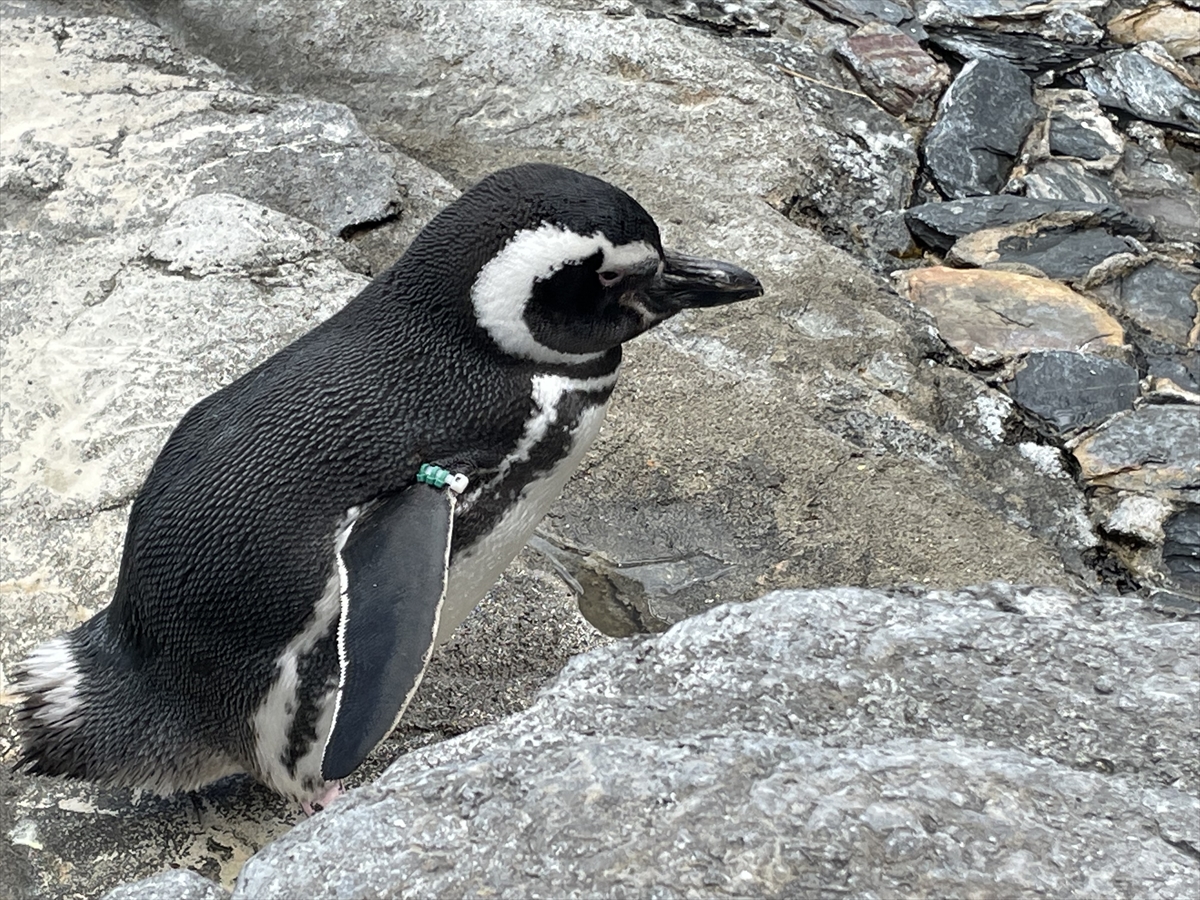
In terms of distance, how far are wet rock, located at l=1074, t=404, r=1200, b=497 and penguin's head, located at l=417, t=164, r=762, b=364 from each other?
45.5 inches

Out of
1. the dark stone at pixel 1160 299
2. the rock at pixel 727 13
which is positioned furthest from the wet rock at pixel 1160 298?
the rock at pixel 727 13

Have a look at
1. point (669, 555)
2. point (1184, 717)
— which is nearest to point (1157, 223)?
point (669, 555)

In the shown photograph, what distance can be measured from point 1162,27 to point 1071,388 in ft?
5.93

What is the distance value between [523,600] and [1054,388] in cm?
131

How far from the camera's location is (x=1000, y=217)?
3.30 meters

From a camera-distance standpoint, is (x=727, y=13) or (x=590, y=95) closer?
(x=590, y=95)

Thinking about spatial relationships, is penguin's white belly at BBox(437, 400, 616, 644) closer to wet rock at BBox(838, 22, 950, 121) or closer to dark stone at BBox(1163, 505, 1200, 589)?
dark stone at BBox(1163, 505, 1200, 589)

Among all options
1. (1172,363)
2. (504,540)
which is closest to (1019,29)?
(1172,363)

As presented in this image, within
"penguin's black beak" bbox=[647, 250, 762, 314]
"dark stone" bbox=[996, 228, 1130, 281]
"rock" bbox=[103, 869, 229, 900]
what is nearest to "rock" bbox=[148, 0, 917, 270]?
"dark stone" bbox=[996, 228, 1130, 281]

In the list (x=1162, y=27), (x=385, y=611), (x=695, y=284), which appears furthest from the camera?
(x=1162, y=27)

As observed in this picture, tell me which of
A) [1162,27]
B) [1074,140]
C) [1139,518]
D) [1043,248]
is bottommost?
[1139,518]

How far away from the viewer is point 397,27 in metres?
3.87

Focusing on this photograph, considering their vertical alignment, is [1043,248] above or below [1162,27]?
below

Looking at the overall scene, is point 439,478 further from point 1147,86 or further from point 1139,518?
point 1147,86
